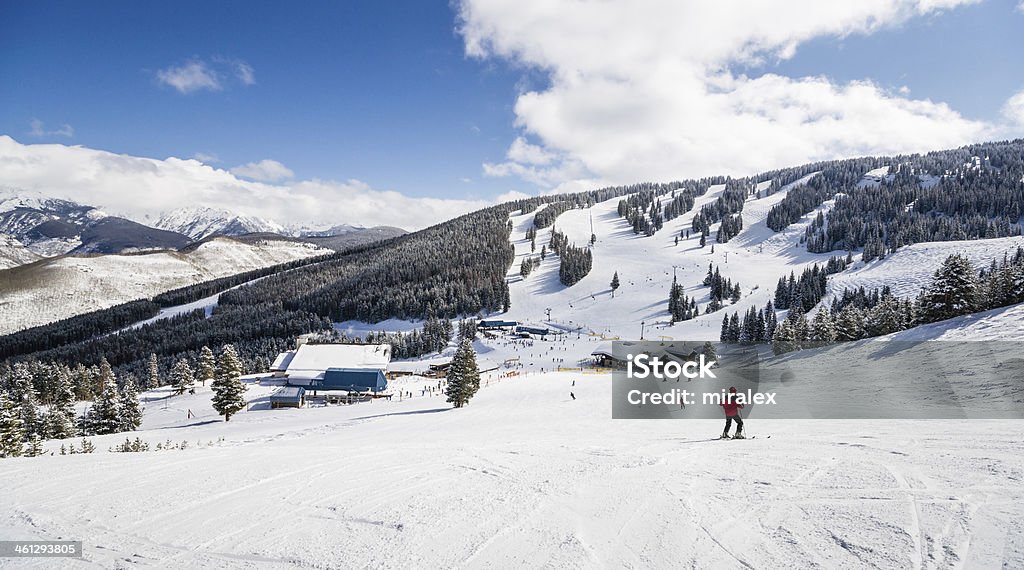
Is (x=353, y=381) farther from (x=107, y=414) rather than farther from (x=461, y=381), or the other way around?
(x=461, y=381)

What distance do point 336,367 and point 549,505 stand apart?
64275 mm

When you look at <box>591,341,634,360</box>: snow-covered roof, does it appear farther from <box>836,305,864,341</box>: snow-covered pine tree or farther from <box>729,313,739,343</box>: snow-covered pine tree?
<box>836,305,864,341</box>: snow-covered pine tree

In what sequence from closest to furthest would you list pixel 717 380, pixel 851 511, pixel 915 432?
1. pixel 851 511
2. pixel 915 432
3. pixel 717 380

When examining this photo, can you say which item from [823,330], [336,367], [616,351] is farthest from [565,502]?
[336,367]

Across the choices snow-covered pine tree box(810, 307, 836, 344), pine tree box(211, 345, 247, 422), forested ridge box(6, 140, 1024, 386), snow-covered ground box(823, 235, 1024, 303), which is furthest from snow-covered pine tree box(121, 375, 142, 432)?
snow-covered ground box(823, 235, 1024, 303)

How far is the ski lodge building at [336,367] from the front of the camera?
177 feet

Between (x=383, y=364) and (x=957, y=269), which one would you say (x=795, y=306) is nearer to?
(x=957, y=269)

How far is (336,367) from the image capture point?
64062mm

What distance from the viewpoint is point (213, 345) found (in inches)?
4557

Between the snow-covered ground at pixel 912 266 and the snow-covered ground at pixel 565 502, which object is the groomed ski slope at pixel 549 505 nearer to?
the snow-covered ground at pixel 565 502

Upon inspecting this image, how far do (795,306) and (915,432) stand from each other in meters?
95.8

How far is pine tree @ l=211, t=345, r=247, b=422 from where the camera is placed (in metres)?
35.3

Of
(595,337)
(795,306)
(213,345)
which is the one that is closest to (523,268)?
(595,337)

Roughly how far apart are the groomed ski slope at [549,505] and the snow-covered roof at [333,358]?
189 ft
